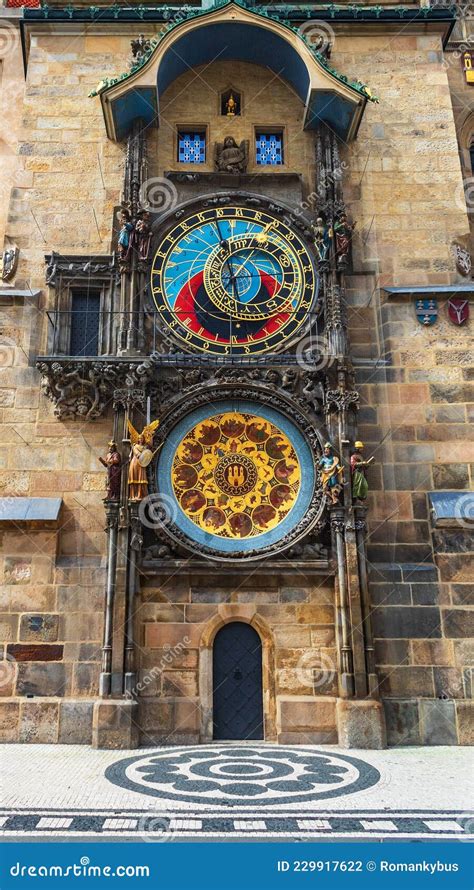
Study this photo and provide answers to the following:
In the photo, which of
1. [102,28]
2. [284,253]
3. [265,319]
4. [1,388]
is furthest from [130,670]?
[102,28]

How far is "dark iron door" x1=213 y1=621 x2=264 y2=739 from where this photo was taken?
414 inches

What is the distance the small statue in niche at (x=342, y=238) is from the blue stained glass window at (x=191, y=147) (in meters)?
2.99

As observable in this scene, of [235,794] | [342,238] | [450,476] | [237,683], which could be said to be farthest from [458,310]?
[235,794]

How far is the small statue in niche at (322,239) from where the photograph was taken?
486 inches

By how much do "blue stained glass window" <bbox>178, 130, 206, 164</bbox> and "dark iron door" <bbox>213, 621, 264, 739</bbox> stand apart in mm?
8483

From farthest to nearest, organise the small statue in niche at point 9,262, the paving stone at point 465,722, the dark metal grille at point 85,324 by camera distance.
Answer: the small statue in niche at point 9,262, the dark metal grille at point 85,324, the paving stone at point 465,722

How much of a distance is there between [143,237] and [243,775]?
340 inches

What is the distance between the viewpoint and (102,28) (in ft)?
46.0

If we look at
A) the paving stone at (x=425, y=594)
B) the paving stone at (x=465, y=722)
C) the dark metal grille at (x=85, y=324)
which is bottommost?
the paving stone at (x=465, y=722)

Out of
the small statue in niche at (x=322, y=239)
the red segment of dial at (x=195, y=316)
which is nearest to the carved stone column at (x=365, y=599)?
the red segment of dial at (x=195, y=316)

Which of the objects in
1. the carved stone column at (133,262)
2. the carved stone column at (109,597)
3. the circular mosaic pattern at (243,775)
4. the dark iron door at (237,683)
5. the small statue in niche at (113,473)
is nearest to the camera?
the circular mosaic pattern at (243,775)

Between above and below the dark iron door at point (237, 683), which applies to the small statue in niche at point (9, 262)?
above

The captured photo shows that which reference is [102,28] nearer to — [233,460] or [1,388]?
[1,388]

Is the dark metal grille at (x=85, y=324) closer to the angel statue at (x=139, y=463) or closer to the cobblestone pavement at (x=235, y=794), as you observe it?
the angel statue at (x=139, y=463)
